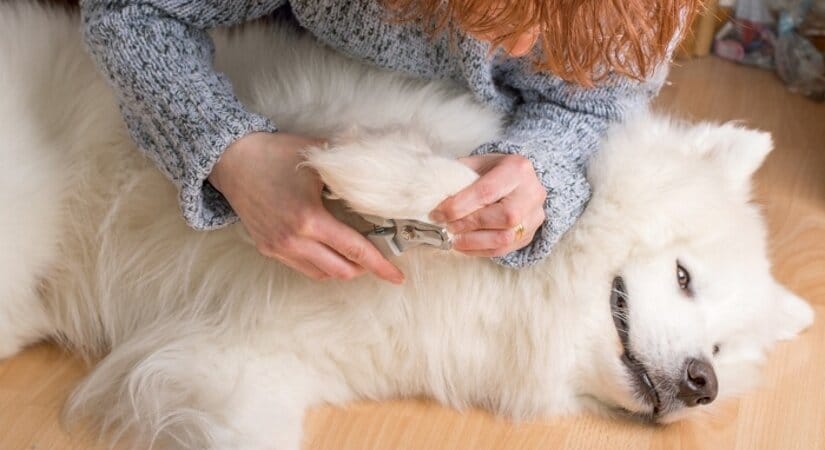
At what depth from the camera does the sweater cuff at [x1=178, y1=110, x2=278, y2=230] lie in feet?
4.00

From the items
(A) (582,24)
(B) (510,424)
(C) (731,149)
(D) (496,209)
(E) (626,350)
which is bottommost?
(B) (510,424)

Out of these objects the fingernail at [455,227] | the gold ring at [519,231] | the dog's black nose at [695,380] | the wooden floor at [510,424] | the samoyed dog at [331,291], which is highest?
the fingernail at [455,227]

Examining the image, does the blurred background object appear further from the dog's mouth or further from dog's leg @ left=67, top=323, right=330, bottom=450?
dog's leg @ left=67, top=323, right=330, bottom=450

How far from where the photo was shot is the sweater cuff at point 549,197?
1263 millimetres

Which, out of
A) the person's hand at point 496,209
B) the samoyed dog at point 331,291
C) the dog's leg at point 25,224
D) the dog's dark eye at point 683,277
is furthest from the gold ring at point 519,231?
the dog's leg at point 25,224

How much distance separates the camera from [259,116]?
127cm

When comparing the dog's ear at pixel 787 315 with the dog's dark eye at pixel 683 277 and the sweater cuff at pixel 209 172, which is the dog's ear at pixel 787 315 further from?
the sweater cuff at pixel 209 172

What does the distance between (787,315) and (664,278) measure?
0.34 metres

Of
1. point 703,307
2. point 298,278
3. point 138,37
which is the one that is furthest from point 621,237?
point 138,37

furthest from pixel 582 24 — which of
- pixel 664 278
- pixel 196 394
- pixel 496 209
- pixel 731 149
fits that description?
pixel 196 394

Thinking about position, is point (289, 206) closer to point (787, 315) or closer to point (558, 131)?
point (558, 131)

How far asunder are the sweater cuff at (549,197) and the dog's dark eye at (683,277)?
173 mm

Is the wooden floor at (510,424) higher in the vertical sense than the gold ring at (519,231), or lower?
lower

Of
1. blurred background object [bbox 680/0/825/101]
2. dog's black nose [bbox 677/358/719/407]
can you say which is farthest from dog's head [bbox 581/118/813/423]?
blurred background object [bbox 680/0/825/101]
